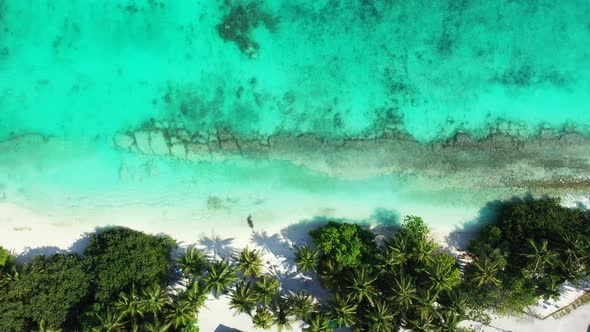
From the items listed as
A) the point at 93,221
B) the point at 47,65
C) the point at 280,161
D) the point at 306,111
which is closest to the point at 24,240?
the point at 93,221

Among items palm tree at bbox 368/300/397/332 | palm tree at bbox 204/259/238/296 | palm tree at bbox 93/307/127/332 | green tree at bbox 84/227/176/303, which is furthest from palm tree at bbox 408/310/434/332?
palm tree at bbox 93/307/127/332

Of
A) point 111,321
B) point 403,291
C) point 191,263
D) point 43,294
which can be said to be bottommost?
point 111,321

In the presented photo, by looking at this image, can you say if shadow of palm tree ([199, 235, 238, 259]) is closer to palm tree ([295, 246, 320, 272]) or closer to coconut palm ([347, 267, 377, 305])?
palm tree ([295, 246, 320, 272])

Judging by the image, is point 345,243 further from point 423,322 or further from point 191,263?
point 191,263

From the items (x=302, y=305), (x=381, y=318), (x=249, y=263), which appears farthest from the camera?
(x=249, y=263)

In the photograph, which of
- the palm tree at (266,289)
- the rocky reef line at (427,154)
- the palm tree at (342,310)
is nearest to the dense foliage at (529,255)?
the rocky reef line at (427,154)

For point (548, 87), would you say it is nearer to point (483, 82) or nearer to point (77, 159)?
point (483, 82)

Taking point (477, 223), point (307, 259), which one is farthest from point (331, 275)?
point (477, 223)
